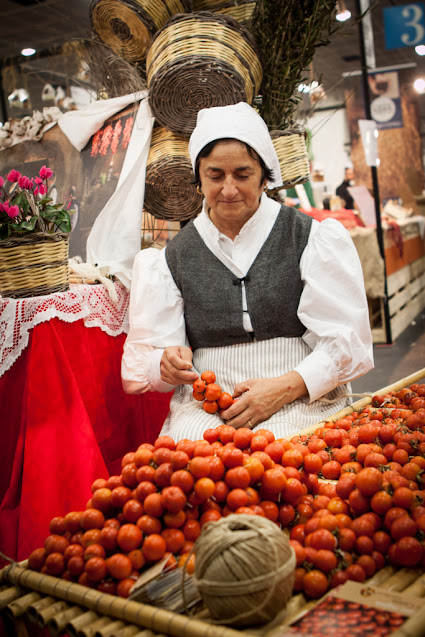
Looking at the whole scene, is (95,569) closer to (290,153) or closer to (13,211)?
(13,211)

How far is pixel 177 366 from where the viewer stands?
6.30ft

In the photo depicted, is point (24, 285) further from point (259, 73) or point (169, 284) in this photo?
point (259, 73)

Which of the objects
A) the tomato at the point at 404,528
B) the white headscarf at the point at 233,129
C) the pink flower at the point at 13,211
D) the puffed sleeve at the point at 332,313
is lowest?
the tomato at the point at 404,528

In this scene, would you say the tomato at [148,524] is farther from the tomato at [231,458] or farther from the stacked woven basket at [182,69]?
the stacked woven basket at [182,69]

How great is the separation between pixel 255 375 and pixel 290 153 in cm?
129

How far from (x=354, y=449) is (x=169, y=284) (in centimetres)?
97

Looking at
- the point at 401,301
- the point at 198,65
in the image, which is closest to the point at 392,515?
the point at 198,65

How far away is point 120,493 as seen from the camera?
3.84ft

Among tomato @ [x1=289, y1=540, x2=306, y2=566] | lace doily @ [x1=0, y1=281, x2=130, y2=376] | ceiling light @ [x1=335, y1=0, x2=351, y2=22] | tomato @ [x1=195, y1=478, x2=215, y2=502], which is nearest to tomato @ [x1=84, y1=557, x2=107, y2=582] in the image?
tomato @ [x1=195, y1=478, x2=215, y2=502]

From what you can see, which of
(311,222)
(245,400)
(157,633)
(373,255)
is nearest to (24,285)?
(245,400)

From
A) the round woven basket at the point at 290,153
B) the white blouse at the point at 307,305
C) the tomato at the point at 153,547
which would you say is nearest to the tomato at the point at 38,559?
the tomato at the point at 153,547

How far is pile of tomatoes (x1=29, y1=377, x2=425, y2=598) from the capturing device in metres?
1.06

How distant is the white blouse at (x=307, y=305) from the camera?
1.92 metres

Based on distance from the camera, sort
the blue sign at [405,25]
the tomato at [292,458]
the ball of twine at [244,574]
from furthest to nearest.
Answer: the blue sign at [405,25], the tomato at [292,458], the ball of twine at [244,574]
